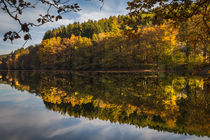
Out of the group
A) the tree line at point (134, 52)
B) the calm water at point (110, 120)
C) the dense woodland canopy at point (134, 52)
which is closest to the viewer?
the calm water at point (110, 120)

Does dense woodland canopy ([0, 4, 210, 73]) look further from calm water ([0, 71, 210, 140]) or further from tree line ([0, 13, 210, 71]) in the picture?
calm water ([0, 71, 210, 140])

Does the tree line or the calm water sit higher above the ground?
the tree line

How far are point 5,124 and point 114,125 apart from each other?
4835 mm

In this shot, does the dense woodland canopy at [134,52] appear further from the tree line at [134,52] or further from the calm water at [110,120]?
the calm water at [110,120]

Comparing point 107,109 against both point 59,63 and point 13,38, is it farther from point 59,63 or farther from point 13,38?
point 59,63

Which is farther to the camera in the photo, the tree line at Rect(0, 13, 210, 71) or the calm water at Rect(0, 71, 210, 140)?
the tree line at Rect(0, 13, 210, 71)

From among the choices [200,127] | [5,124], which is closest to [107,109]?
[200,127]

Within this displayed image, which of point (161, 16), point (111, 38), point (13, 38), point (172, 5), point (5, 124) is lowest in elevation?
point (5, 124)

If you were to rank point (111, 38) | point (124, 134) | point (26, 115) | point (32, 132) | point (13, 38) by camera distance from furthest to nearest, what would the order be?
point (111, 38) < point (26, 115) < point (32, 132) < point (124, 134) < point (13, 38)

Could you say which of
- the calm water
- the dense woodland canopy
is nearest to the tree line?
the dense woodland canopy

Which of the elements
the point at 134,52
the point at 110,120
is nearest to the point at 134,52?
the point at 134,52

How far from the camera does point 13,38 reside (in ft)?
12.7

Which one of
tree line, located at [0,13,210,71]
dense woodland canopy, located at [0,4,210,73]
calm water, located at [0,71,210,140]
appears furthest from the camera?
tree line, located at [0,13,210,71]


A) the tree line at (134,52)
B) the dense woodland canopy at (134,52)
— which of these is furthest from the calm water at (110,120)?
the tree line at (134,52)
